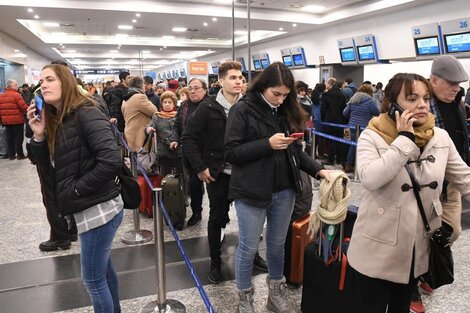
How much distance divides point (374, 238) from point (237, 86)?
169cm

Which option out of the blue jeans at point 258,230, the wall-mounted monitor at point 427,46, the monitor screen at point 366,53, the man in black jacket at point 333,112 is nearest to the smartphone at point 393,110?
the blue jeans at point 258,230

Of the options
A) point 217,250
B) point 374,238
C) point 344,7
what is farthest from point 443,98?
point 344,7

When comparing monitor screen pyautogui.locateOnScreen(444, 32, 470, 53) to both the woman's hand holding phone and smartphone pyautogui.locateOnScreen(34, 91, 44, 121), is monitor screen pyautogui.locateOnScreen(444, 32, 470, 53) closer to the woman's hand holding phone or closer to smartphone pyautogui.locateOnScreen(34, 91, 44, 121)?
the woman's hand holding phone

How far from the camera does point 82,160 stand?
1954 mm

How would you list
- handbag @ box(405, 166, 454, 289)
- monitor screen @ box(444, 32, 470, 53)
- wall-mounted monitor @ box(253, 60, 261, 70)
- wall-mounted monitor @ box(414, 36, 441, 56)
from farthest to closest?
wall-mounted monitor @ box(253, 60, 261, 70)
wall-mounted monitor @ box(414, 36, 441, 56)
monitor screen @ box(444, 32, 470, 53)
handbag @ box(405, 166, 454, 289)

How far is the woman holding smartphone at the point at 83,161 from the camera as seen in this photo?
1.93 m

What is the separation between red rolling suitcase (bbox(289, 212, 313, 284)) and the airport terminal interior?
0.13 m

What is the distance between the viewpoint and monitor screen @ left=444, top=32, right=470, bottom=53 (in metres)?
8.41

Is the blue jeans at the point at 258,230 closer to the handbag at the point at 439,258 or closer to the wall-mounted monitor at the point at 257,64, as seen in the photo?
the handbag at the point at 439,258

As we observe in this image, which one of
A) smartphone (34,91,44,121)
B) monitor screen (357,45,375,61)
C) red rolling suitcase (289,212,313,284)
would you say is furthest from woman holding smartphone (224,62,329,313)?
monitor screen (357,45,375,61)

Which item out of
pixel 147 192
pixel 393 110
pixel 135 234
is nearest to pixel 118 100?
pixel 147 192

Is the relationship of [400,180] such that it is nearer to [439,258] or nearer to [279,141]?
[439,258]

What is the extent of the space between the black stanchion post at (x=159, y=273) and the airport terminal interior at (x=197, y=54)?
130mm

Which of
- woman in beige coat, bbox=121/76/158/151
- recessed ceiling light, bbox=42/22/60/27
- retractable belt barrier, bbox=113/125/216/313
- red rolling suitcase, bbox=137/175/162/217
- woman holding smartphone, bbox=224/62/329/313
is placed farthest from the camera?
recessed ceiling light, bbox=42/22/60/27
